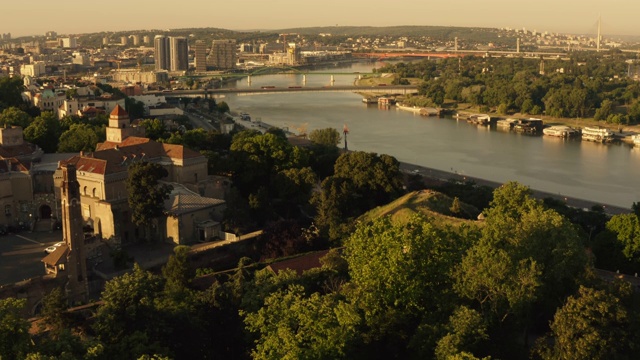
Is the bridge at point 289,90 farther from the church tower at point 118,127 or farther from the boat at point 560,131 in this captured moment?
the church tower at point 118,127

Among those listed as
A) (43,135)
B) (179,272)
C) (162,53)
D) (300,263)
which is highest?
(162,53)

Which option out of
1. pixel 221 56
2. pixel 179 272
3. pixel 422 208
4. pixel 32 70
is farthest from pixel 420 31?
pixel 179 272

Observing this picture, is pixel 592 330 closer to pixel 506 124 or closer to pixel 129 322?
pixel 129 322

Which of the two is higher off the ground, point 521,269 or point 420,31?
point 420,31

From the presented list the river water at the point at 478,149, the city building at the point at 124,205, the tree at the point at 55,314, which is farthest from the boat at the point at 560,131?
the tree at the point at 55,314

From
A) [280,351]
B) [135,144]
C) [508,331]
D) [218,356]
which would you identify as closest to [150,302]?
[218,356]

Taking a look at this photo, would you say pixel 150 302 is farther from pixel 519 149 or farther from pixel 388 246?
pixel 519 149

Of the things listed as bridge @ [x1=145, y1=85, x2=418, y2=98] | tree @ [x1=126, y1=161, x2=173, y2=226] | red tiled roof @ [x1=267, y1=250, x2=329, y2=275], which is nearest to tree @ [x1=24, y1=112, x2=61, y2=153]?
tree @ [x1=126, y1=161, x2=173, y2=226]
